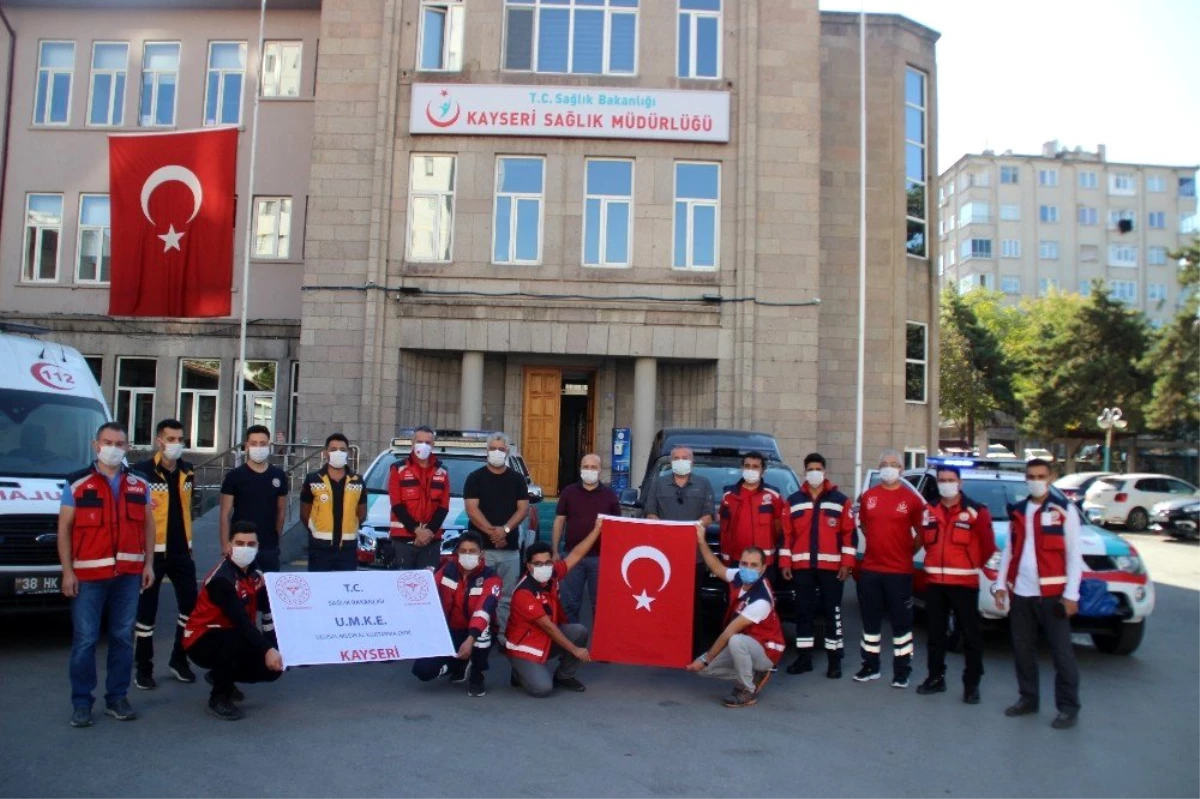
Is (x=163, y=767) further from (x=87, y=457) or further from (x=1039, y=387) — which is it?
(x=1039, y=387)

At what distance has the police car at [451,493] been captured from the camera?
10258mm

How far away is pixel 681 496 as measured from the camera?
9.01 metres

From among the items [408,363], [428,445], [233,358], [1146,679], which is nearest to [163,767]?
[428,445]

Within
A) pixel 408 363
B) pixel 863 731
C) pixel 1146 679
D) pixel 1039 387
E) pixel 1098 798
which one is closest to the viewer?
pixel 1098 798

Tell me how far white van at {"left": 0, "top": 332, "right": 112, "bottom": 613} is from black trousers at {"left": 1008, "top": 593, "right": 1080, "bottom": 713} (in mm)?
8016

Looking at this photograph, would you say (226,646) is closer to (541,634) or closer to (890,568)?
(541,634)

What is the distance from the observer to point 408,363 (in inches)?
835

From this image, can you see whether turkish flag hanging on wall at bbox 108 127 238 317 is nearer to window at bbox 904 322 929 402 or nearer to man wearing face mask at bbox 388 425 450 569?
man wearing face mask at bbox 388 425 450 569

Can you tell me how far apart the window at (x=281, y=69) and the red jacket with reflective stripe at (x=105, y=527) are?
19329mm

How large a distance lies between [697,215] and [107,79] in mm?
15550

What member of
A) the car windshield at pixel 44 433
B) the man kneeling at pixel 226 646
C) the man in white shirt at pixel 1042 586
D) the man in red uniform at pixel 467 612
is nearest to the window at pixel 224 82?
the car windshield at pixel 44 433

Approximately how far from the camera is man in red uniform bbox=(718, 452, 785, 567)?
872cm

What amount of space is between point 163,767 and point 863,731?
462 centimetres

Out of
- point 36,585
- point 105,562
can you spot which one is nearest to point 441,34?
point 36,585
